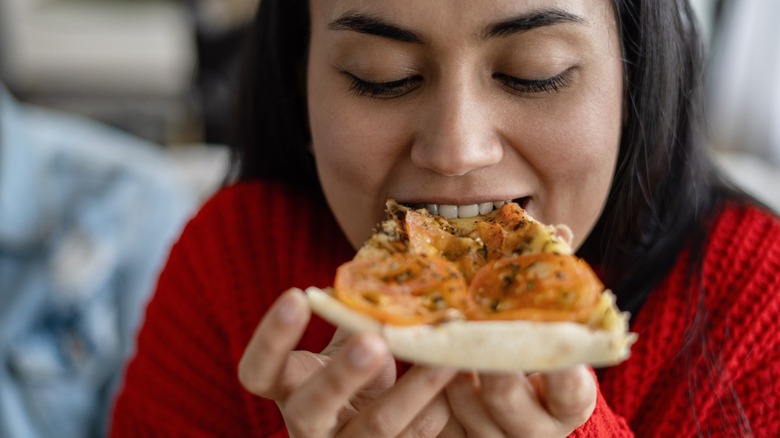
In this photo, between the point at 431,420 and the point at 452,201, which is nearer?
the point at 431,420

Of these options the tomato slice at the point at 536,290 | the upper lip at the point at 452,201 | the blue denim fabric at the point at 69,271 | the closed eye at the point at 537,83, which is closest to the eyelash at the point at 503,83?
the closed eye at the point at 537,83

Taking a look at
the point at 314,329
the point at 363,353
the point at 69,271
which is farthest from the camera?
the point at 69,271

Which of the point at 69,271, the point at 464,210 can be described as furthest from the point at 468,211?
the point at 69,271

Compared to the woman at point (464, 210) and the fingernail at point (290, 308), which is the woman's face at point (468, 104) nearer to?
the woman at point (464, 210)

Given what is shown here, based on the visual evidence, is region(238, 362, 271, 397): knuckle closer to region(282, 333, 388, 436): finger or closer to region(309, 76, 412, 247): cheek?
region(282, 333, 388, 436): finger

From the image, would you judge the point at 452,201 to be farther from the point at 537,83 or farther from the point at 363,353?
the point at 363,353

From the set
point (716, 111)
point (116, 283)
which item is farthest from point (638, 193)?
point (716, 111)

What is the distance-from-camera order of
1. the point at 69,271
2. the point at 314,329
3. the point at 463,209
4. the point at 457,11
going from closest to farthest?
the point at 457,11 → the point at 463,209 → the point at 314,329 → the point at 69,271
